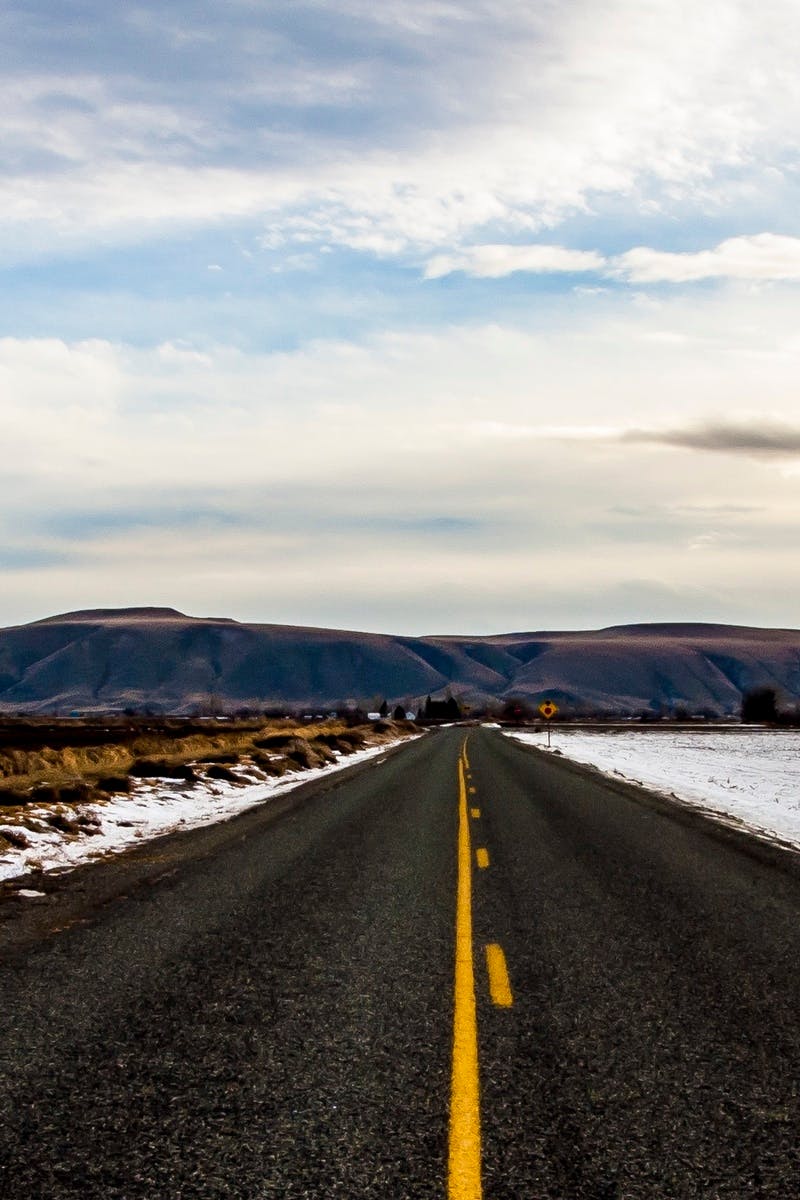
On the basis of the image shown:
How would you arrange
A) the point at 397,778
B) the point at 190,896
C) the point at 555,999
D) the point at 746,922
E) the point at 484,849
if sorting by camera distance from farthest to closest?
the point at 397,778 < the point at 484,849 < the point at 190,896 < the point at 746,922 < the point at 555,999

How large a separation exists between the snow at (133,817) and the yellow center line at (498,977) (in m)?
6.03

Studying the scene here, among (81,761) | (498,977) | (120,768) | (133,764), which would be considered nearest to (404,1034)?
(498,977)

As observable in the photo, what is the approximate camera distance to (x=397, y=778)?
89.8 feet

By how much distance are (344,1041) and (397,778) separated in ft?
72.0

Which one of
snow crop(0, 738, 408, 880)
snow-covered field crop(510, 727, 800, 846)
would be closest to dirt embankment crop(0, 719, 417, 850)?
snow crop(0, 738, 408, 880)

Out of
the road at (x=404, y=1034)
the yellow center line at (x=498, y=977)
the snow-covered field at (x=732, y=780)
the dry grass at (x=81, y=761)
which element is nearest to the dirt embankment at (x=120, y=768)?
the dry grass at (x=81, y=761)

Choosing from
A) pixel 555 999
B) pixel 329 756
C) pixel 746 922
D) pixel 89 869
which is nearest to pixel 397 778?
pixel 329 756

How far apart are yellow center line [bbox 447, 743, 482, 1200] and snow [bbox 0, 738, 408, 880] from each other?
598cm

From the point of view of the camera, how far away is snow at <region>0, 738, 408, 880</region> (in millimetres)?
12641

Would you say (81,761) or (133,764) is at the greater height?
(133,764)

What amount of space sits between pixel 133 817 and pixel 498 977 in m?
11.6

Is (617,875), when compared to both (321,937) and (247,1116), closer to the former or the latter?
(321,937)

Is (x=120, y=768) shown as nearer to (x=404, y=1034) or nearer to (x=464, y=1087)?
(x=404, y=1034)

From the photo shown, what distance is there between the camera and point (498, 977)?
698 cm
